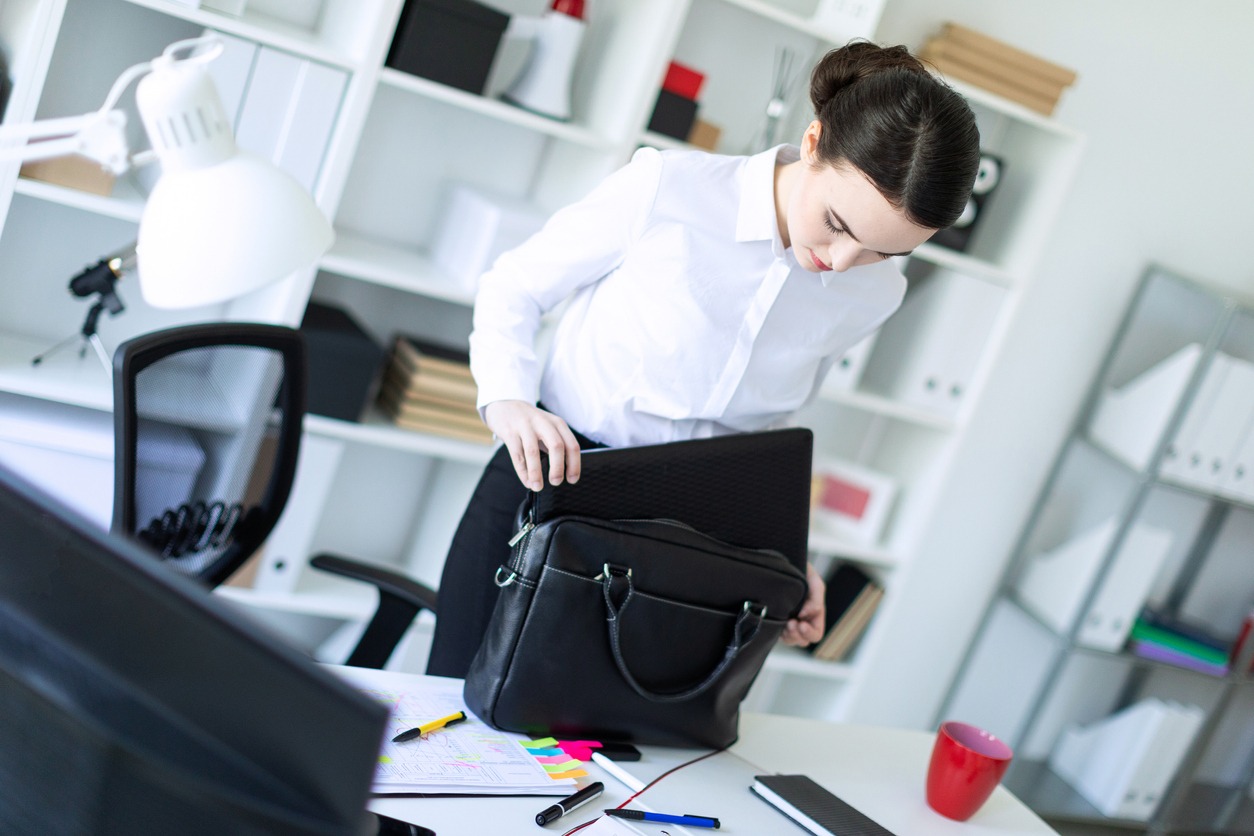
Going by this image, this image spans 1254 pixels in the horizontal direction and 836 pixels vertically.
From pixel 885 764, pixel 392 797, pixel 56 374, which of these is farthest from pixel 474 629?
pixel 56 374

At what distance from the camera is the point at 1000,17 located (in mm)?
2924

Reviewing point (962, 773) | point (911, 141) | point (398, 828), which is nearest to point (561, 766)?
point (398, 828)

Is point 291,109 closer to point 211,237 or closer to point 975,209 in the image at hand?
point 211,237

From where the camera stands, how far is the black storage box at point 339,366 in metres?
2.33

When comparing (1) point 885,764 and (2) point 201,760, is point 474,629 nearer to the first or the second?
(1) point 885,764

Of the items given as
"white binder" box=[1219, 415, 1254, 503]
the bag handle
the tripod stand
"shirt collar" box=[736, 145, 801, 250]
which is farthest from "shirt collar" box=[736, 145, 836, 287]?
"white binder" box=[1219, 415, 1254, 503]

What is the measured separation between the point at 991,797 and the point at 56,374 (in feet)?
6.17

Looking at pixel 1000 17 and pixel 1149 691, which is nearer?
pixel 1000 17

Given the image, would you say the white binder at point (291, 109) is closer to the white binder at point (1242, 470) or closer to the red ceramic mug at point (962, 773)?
the red ceramic mug at point (962, 773)

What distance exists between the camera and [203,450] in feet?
4.69

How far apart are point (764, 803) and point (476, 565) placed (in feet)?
1.63

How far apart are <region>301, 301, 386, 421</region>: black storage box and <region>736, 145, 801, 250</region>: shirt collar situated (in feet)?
3.76

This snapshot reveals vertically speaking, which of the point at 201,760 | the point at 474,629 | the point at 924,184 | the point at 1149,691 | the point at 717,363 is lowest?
the point at 1149,691

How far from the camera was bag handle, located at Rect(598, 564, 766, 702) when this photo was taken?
121cm
